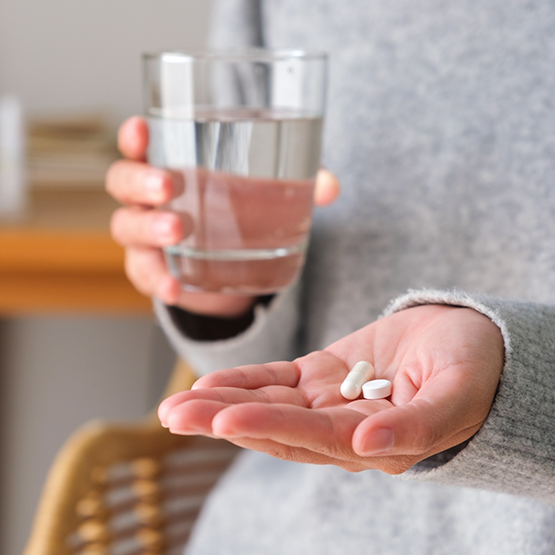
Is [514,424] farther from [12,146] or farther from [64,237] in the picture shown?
[12,146]

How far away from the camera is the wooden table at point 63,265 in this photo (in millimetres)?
722

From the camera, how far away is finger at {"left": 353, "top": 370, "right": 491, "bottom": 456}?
0.20 meters

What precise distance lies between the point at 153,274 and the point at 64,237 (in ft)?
0.81

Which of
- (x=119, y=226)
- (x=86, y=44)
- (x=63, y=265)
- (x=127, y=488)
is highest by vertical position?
(x=86, y=44)

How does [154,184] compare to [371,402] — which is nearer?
[371,402]

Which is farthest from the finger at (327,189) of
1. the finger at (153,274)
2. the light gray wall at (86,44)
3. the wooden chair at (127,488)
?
the light gray wall at (86,44)

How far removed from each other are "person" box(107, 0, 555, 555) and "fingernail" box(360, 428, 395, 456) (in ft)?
0.11

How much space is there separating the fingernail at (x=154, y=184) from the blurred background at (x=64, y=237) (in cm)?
33

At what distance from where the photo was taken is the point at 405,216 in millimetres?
545

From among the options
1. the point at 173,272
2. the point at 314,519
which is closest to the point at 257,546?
the point at 314,519

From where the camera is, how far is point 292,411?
210 mm

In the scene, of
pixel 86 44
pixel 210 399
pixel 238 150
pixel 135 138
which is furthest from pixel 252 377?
A: pixel 86 44

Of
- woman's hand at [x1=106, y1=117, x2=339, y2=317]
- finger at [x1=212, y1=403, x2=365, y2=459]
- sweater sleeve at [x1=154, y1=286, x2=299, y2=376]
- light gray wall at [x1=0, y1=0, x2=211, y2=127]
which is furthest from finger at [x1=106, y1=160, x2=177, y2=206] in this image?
light gray wall at [x1=0, y1=0, x2=211, y2=127]

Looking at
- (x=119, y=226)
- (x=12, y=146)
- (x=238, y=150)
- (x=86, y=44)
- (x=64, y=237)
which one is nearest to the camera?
(x=238, y=150)
